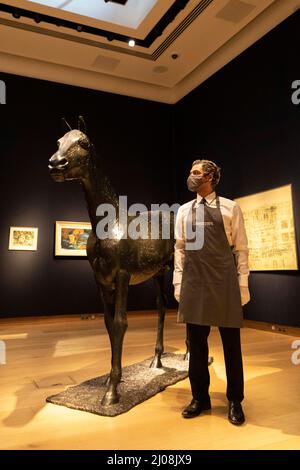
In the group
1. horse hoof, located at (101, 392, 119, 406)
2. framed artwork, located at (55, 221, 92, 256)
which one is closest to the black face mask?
horse hoof, located at (101, 392, 119, 406)

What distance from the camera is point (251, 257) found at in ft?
21.0

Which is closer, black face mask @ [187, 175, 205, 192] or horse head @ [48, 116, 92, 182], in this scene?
black face mask @ [187, 175, 205, 192]

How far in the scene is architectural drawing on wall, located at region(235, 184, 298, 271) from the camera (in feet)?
18.7

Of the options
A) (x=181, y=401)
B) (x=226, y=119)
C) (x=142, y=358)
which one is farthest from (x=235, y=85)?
(x=181, y=401)

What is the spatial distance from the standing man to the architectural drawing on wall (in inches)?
136

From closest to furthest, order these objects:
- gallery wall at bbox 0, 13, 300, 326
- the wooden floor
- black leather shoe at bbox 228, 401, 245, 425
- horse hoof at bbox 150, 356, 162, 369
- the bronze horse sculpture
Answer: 1. the wooden floor
2. black leather shoe at bbox 228, 401, 245, 425
3. the bronze horse sculpture
4. horse hoof at bbox 150, 356, 162, 369
5. gallery wall at bbox 0, 13, 300, 326

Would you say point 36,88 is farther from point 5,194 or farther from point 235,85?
point 235,85

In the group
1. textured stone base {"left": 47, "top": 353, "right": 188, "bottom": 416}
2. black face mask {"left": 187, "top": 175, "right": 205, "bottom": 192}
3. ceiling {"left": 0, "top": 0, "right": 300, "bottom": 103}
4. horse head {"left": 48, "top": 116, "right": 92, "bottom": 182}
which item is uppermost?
ceiling {"left": 0, "top": 0, "right": 300, "bottom": 103}

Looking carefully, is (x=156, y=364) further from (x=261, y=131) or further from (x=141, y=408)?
(x=261, y=131)

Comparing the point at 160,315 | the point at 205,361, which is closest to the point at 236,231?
the point at 205,361

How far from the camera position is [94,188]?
Result: 9.59 ft

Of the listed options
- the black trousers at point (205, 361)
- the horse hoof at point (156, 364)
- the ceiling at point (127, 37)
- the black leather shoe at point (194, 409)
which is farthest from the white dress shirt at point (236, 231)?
the ceiling at point (127, 37)

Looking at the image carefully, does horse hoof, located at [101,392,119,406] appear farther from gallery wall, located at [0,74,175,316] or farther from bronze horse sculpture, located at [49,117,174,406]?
gallery wall, located at [0,74,175,316]

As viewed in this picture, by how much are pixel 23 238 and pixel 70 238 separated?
90 centimetres
